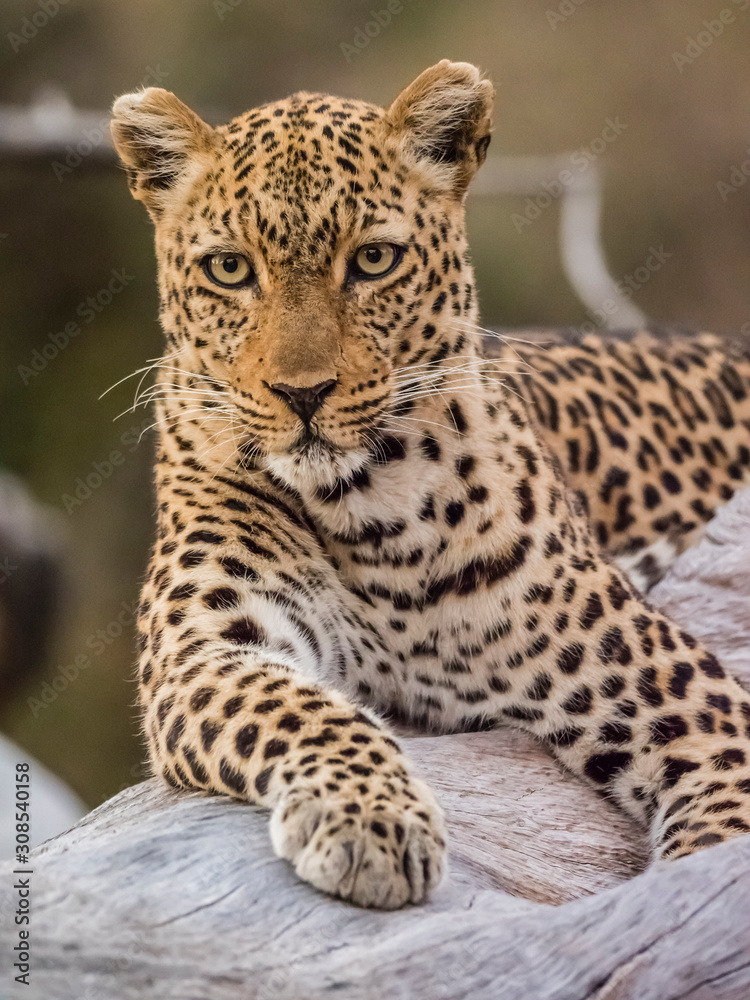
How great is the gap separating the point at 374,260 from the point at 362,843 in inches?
55.8

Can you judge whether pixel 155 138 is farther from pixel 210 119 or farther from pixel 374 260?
pixel 210 119

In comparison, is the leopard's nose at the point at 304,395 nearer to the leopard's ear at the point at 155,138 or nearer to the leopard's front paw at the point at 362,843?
the leopard's ear at the point at 155,138

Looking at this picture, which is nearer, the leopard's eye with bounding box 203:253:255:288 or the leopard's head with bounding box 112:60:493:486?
the leopard's head with bounding box 112:60:493:486

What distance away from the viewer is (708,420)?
518cm

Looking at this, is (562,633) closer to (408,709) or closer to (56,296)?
(408,709)

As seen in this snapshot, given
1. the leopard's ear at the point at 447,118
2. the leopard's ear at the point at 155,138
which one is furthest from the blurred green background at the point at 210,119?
the leopard's ear at the point at 447,118

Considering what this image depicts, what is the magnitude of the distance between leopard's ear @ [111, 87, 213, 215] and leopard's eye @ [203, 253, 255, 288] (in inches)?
13.1

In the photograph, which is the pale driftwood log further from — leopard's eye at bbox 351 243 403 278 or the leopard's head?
leopard's eye at bbox 351 243 403 278

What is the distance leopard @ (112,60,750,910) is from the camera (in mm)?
2662

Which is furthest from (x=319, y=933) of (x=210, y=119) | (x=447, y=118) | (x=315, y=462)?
(x=210, y=119)

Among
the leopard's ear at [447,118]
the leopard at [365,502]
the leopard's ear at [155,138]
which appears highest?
the leopard's ear at [155,138]

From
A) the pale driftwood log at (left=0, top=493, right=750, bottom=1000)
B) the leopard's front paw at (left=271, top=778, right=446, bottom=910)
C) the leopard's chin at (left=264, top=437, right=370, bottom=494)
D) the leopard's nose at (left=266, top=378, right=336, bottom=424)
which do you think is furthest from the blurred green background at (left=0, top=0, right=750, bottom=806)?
the leopard's front paw at (left=271, top=778, right=446, bottom=910)

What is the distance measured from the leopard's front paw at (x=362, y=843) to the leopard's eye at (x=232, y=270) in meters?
1.27

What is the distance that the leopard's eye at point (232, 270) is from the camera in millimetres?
2775
